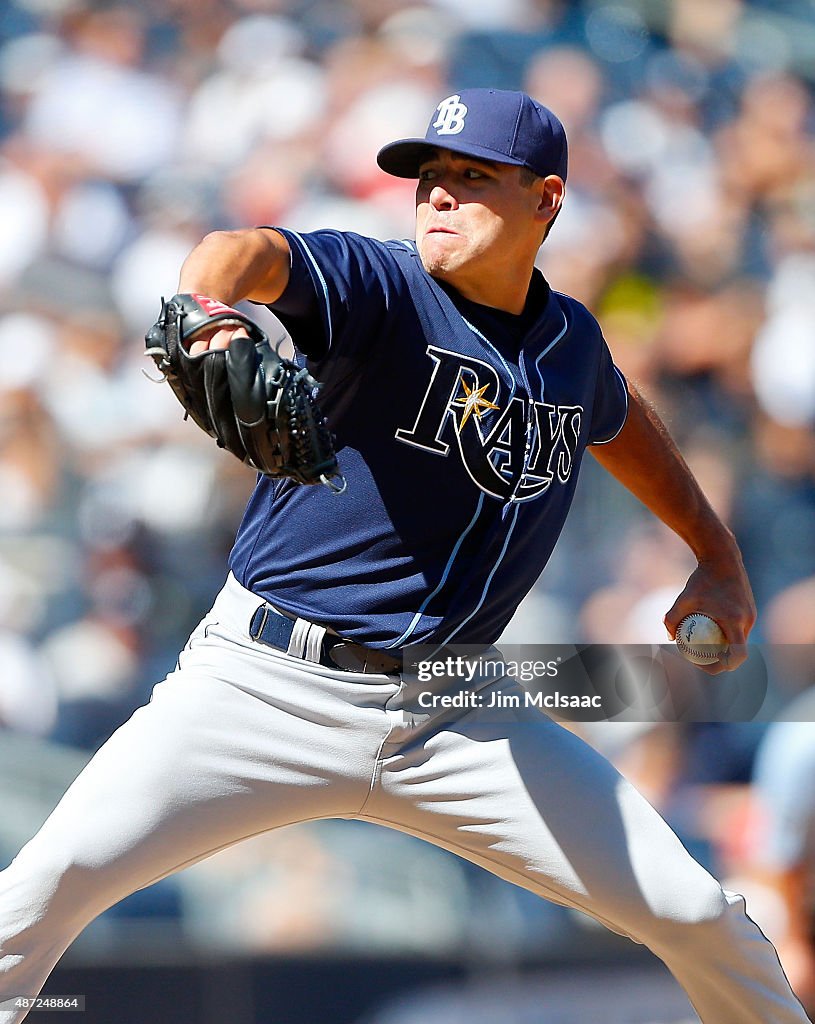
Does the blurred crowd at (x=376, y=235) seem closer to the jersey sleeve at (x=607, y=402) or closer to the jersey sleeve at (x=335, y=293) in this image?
the jersey sleeve at (x=607, y=402)

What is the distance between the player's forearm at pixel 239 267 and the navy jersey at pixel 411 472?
135mm

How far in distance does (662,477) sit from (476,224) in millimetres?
692

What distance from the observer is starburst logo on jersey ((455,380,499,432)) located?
216cm

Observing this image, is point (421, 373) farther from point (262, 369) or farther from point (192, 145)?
point (192, 145)

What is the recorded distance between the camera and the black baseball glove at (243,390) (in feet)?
5.32

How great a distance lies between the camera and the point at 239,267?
5.85ft

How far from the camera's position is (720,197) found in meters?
4.98

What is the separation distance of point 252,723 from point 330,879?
188 centimetres

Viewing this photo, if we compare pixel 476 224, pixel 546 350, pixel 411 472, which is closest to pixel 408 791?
pixel 411 472

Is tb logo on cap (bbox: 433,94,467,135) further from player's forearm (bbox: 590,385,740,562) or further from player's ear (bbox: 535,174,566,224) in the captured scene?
player's forearm (bbox: 590,385,740,562)

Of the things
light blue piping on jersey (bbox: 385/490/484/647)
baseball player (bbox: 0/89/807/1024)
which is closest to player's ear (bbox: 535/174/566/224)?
baseball player (bbox: 0/89/807/1024)

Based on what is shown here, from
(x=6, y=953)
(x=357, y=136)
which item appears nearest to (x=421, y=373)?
(x=6, y=953)

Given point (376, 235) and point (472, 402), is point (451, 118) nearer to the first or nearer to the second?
point (472, 402)

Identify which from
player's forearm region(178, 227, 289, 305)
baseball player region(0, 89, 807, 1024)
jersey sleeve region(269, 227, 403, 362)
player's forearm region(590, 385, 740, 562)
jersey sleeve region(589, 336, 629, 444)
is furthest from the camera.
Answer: player's forearm region(590, 385, 740, 562)
